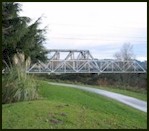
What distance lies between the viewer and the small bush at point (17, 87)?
1269 centimetres

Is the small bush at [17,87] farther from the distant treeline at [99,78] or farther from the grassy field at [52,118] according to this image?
the distant treeline at [99,78]

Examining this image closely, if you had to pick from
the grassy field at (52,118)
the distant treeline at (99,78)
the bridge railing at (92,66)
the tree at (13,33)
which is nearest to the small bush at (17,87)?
the grassy field at (52,118)

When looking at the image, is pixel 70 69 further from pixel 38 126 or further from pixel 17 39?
pixel 38 126

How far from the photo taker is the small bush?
12688 mm

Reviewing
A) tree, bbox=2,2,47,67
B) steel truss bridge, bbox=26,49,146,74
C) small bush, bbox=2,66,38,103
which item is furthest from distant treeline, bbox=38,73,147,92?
small bush, bbox=2,66,38,103

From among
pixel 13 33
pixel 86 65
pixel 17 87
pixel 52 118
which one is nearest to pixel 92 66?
pixel 86 65

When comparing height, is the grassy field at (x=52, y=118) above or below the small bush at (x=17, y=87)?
below

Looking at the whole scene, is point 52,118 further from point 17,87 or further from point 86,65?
point 86,65

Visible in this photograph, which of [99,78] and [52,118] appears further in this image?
[99,78]

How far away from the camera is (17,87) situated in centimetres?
1281

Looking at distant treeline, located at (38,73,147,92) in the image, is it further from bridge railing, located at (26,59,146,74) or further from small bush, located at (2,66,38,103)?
small bush, located at (2,66,38,103)

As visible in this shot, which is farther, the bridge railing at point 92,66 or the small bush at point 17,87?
the bridge railing at point 92,66

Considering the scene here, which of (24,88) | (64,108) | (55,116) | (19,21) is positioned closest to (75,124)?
(55,116)

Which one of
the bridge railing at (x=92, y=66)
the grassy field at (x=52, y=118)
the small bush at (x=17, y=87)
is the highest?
the bridge railing at (x=92, y=66)
